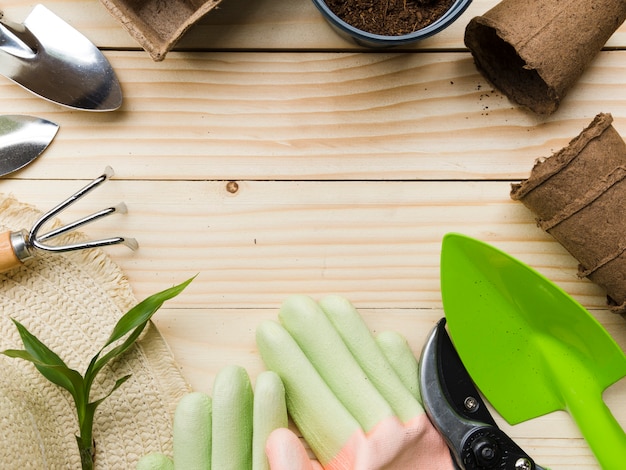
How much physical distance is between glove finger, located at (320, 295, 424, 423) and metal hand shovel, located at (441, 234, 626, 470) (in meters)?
0.07

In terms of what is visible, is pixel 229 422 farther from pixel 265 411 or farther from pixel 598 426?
pixel 598 426

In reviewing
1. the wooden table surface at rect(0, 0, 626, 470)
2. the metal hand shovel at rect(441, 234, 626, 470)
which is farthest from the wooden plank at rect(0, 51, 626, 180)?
the metal hand shovel at rect(441, 234, 626, 470)

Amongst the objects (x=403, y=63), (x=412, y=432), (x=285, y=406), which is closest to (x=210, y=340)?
(x=285, y=406)

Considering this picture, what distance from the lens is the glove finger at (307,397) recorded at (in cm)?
65

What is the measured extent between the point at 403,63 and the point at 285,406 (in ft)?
1.24

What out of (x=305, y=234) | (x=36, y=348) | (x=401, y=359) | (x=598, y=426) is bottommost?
(x=598, y=426)

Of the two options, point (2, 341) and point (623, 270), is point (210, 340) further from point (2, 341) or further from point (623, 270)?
point (623, 270)

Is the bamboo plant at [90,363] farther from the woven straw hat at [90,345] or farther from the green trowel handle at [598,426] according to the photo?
the green trowel handle at [598,426]

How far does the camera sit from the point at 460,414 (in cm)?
66

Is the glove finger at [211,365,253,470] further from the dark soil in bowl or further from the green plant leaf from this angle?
the dark soil in bowl

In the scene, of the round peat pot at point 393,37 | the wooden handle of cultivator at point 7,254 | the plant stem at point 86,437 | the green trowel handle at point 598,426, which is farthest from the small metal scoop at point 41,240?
the green trowel handle at point 598,426

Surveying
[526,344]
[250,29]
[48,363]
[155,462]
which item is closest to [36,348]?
[48,363]

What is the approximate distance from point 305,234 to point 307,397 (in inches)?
6.7

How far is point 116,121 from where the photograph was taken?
700 millimetres
